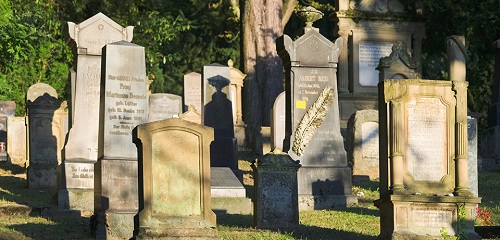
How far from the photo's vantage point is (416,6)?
30.7 metres

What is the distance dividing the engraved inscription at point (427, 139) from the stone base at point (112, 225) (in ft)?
12.0

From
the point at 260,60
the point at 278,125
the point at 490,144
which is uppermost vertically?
the point at 260,60

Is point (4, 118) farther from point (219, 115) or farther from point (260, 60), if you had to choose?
point (219, 115)

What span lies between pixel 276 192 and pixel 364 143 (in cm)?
800

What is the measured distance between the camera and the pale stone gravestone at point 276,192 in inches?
591

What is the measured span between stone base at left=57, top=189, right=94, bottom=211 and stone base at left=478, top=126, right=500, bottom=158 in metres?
11.1

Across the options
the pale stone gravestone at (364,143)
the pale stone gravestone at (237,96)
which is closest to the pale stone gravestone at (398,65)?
the pale stone gravestone at (364,143)

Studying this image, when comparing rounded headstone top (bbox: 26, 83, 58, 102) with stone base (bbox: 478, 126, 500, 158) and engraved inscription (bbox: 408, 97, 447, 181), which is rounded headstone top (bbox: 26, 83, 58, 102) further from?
engraved inscription (bbox: 408, 97, 447, 181)

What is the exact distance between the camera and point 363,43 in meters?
29.6

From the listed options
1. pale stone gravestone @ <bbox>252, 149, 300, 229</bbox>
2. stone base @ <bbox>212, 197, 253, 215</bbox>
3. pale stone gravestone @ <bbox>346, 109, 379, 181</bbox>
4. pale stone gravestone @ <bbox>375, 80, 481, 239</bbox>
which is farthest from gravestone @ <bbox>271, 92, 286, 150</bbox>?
pale stone gravestone @ <bbox>375, 80, 481, 239</bbox>

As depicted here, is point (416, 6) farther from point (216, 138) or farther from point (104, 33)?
point (104, 33)

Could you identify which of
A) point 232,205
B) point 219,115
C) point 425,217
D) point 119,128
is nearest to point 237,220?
point 232,205

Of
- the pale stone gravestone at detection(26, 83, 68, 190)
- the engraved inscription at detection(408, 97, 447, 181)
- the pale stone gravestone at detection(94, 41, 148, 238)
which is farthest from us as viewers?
the pale stone gravestone at detection(26, 83, 68, 190)

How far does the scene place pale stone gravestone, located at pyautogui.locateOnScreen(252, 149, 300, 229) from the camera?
49.3 feet
